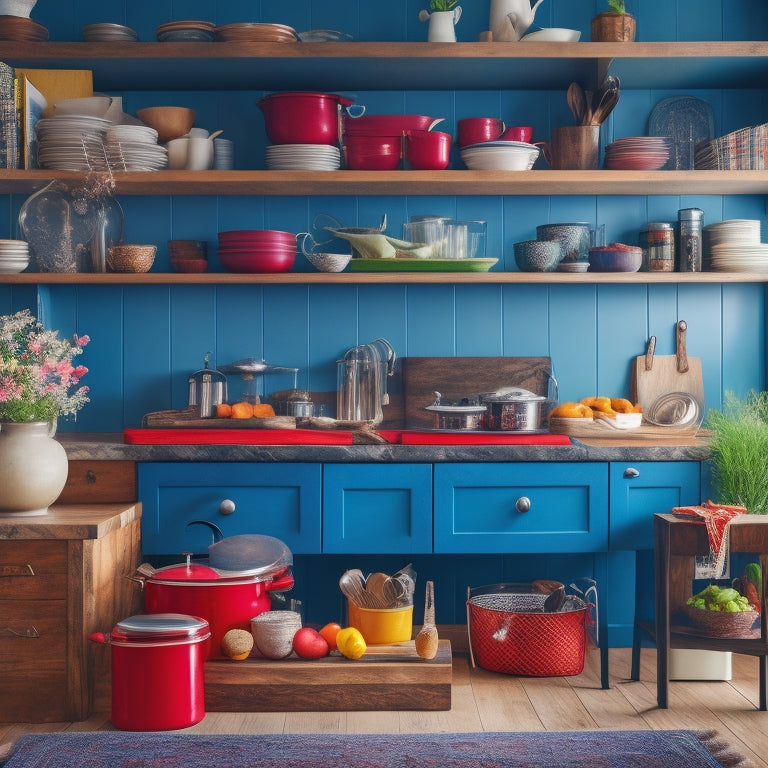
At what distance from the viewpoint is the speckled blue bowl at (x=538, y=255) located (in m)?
3.59

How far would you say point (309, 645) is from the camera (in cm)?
294

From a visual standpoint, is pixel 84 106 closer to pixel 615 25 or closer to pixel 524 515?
pixel 615 25

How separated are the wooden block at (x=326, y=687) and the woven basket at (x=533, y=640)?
356 mm

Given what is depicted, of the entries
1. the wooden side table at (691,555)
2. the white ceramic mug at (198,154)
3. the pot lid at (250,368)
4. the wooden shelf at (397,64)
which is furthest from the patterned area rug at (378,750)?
the wooden shelf at (397,64)

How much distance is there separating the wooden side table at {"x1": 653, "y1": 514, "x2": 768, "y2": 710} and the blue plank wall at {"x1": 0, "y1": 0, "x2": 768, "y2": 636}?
0.98m

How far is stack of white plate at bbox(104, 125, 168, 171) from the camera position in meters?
3.48

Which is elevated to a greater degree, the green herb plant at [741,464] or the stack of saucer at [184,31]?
the stack of saucer at [184,31]

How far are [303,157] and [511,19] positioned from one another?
92 cm

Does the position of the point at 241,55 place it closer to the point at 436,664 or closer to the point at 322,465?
the point at 322,465

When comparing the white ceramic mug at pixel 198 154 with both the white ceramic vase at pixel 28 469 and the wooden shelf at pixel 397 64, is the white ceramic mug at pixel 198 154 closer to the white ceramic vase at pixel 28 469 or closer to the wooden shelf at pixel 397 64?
the wooden shelf at pixel 397 64

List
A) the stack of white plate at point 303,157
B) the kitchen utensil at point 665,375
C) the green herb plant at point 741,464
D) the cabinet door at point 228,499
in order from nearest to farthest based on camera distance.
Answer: the green herb plant at point 741,464
the cabinet door at point 228,499
the stack of white plate at point 303,157
the kitchen utensil at point 665,375

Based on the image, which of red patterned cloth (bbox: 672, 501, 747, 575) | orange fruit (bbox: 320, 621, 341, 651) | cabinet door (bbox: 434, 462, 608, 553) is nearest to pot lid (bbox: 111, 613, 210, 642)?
orange fruit (bbox: 320, 621, 341, 651)

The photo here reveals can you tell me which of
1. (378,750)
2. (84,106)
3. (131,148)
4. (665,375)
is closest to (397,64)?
(131,148)

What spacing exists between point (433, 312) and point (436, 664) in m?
1.44
